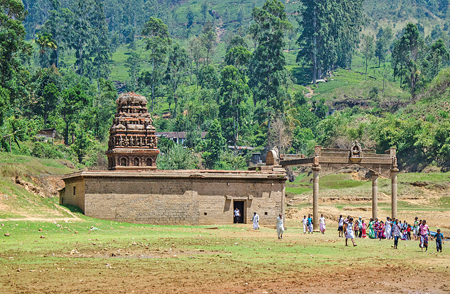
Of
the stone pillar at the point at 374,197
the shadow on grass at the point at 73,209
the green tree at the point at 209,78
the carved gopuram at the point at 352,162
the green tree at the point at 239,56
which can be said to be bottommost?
the shadow on grass at the point at 73,209

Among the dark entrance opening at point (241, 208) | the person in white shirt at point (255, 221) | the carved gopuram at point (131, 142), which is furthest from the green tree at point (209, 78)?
the person in white shirt at point (255, 221)

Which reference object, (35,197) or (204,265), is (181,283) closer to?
(204,265)

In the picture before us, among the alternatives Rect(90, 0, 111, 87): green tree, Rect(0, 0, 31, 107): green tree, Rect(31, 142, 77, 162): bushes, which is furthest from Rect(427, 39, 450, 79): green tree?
Rect(0, 0, 31, 107): green tree

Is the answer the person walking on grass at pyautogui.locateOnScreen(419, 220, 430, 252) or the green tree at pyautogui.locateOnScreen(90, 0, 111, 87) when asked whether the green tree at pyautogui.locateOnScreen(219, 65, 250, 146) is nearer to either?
the green tree at pyautogui.locateOnScreen(90, 0, 111, 87)

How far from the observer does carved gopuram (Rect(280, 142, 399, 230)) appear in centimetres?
4338

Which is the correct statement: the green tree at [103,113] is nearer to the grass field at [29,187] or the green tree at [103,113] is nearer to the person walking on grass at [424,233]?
the grass field at [29,187]

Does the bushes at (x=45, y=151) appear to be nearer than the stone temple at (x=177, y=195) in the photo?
No

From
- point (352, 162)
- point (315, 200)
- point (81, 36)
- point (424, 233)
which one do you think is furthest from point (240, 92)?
point (424, 233)

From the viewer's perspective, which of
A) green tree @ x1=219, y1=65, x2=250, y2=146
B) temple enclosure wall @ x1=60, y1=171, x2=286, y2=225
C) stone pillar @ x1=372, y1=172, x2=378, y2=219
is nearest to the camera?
temple enclosure wall @ x1=60, y1=171, x2=286, y2=225

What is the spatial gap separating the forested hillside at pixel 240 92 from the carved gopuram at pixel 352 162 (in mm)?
33328

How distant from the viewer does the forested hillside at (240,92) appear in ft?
270

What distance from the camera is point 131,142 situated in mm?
55312

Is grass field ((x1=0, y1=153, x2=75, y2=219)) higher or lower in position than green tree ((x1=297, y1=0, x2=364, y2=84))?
lower

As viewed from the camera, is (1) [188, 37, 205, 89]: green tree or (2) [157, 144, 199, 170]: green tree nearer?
(2) [157, 144, 199, 170]: green tree
